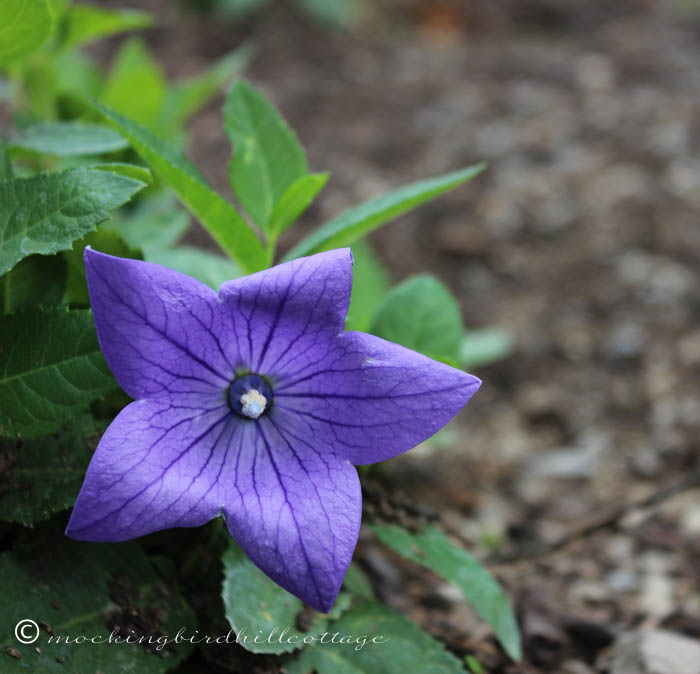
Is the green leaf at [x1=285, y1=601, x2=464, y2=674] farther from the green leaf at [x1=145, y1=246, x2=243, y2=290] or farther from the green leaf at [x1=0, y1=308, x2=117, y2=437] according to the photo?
the green leaf at [x1=145, y1=246, x2=243, y2=290]

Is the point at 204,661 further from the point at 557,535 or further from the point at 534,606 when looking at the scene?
the point at 557,535

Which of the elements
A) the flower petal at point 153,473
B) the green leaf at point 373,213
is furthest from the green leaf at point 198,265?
the flower petal at point 153,473

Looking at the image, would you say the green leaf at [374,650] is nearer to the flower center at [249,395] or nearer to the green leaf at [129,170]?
the flower center at [249,395]

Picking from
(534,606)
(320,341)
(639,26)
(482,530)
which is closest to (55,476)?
(320,341)

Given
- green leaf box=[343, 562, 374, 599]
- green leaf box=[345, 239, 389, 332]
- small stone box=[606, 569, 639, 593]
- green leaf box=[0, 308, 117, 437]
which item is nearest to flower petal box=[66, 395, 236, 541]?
green leaf box=[0, 308, 117, 437]

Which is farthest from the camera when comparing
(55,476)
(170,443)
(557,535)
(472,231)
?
(472,231)

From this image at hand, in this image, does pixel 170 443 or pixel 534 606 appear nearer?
pixel 170 443
